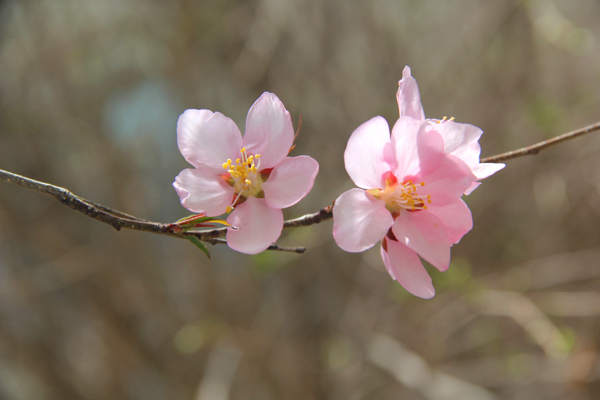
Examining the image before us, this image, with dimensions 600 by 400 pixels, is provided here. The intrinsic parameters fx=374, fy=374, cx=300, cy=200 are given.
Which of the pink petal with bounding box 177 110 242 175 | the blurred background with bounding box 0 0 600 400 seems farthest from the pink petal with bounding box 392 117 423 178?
the blurred background with bounding box 0 0 600 400

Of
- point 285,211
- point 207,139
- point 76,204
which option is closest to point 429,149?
point 207,139

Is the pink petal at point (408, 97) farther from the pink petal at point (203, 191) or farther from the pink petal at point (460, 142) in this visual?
the pink petal at point (203, 191)

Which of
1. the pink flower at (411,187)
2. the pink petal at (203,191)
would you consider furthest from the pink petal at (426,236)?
the pink petal at (203,191)

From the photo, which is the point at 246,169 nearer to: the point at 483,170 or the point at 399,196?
the point at 399,196

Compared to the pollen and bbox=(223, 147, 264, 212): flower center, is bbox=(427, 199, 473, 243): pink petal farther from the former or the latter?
bbox=(223, 147, 264, 212): flower center

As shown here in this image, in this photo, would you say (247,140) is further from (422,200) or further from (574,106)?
(574,106)
